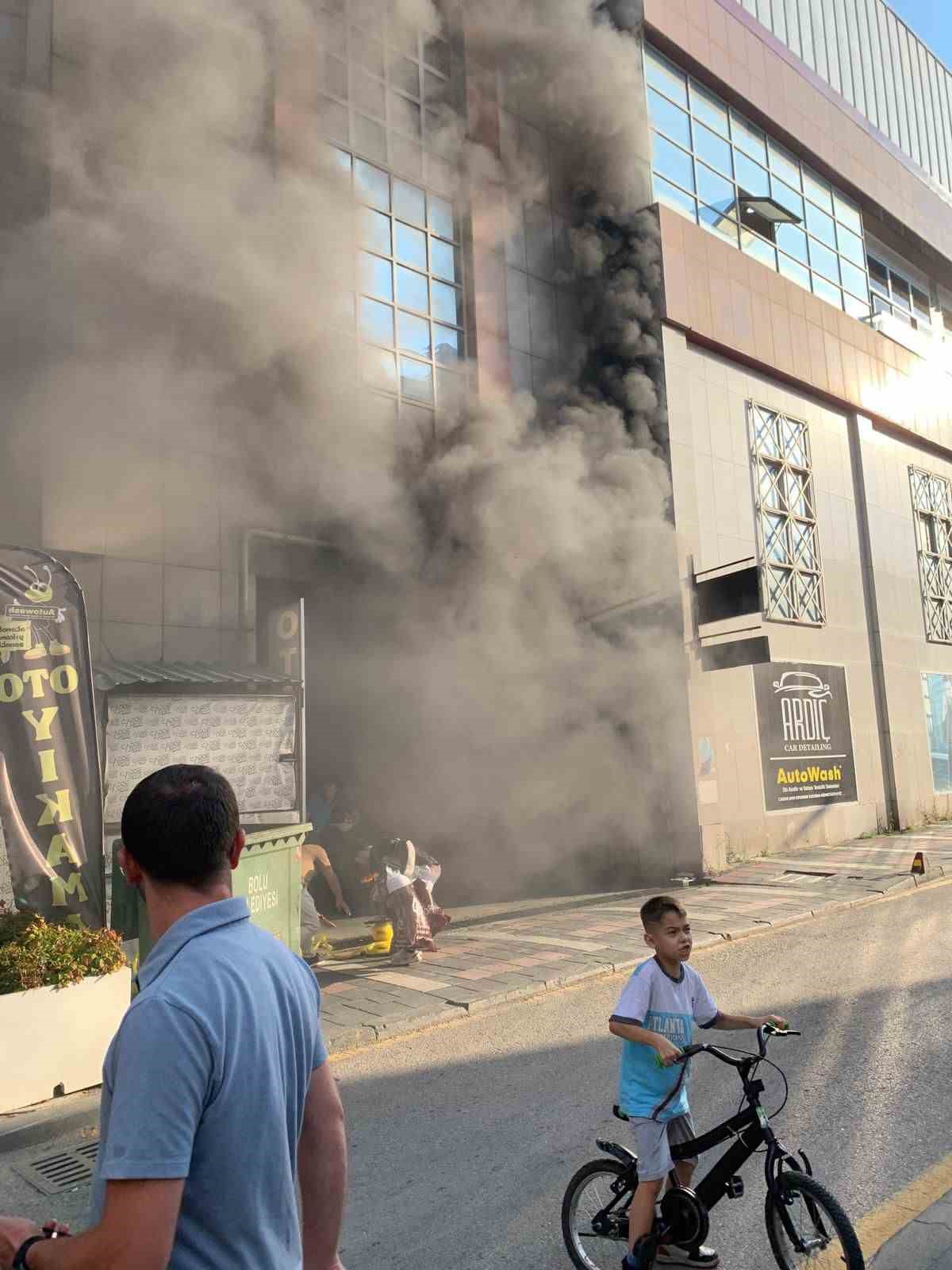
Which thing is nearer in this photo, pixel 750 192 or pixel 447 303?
pixel 447 303

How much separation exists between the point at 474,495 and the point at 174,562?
3.66 m

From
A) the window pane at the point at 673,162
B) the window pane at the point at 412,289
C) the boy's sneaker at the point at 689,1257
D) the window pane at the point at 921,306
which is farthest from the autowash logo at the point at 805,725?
the boy's sneaker at the point at 689,1257

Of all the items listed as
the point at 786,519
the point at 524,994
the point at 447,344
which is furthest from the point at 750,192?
the point at 524,994

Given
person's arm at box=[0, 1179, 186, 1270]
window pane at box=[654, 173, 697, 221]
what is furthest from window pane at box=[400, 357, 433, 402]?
person's arm at box=[0, 1179, 186, 1270]

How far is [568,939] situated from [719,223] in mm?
10383

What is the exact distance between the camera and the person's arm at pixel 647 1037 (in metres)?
2.45

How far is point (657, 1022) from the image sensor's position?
2678 mm

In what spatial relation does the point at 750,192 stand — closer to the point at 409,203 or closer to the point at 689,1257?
the point at 409,203

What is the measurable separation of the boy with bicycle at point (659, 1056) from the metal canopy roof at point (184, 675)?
5.14 m

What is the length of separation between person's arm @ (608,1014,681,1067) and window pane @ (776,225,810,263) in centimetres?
1443

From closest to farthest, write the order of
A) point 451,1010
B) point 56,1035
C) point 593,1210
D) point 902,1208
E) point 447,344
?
point 593,1210 → point 902,1208 → point 56,1035 → point 451,1010 → point 447,344

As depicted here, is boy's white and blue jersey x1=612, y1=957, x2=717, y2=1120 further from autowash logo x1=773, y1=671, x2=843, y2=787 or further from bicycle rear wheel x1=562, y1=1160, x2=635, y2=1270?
autowash logo x1=773, y1=671, x2=843, y2=787

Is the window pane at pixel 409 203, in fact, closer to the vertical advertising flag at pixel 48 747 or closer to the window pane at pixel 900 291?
the vertical advertising flag at pixel 48 747

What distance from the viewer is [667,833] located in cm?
1123
